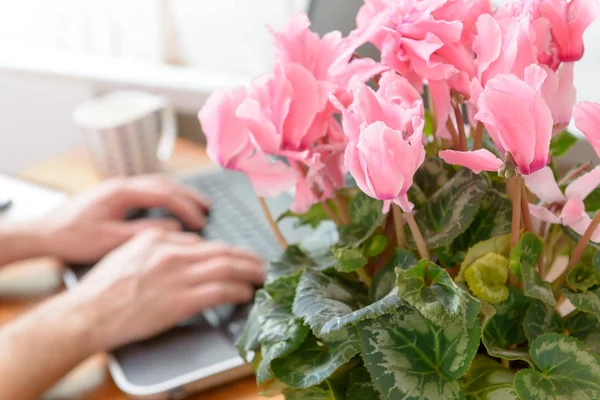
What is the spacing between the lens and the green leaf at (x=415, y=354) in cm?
27

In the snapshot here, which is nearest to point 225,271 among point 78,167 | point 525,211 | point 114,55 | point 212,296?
point 212,296

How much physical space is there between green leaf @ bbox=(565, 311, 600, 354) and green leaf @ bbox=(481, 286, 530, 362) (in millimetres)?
26

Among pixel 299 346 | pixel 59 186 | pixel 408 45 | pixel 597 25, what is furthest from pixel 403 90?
pixel 59 186

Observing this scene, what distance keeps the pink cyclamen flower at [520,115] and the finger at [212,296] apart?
0.41m

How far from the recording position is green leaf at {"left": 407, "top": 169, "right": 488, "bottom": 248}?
0.29 m

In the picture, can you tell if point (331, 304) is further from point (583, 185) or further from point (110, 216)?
point (110, 216)

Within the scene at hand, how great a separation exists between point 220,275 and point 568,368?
397 mm

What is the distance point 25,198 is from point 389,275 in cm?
73

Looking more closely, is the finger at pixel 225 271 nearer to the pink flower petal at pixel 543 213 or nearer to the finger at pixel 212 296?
the finger at pixel 212 296

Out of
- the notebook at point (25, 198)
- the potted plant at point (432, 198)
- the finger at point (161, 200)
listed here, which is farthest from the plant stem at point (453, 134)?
the notebook at point (25, 198)

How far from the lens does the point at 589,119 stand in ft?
0.79

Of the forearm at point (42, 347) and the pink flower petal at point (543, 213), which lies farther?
the forearm at point (42, 347)

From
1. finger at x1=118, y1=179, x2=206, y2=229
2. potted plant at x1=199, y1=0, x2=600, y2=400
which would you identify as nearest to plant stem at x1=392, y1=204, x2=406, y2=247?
potted plant at x1=199, y1=0, x2=600, y2=400

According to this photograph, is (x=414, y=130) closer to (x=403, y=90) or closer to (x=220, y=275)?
(x=403, y=90)
